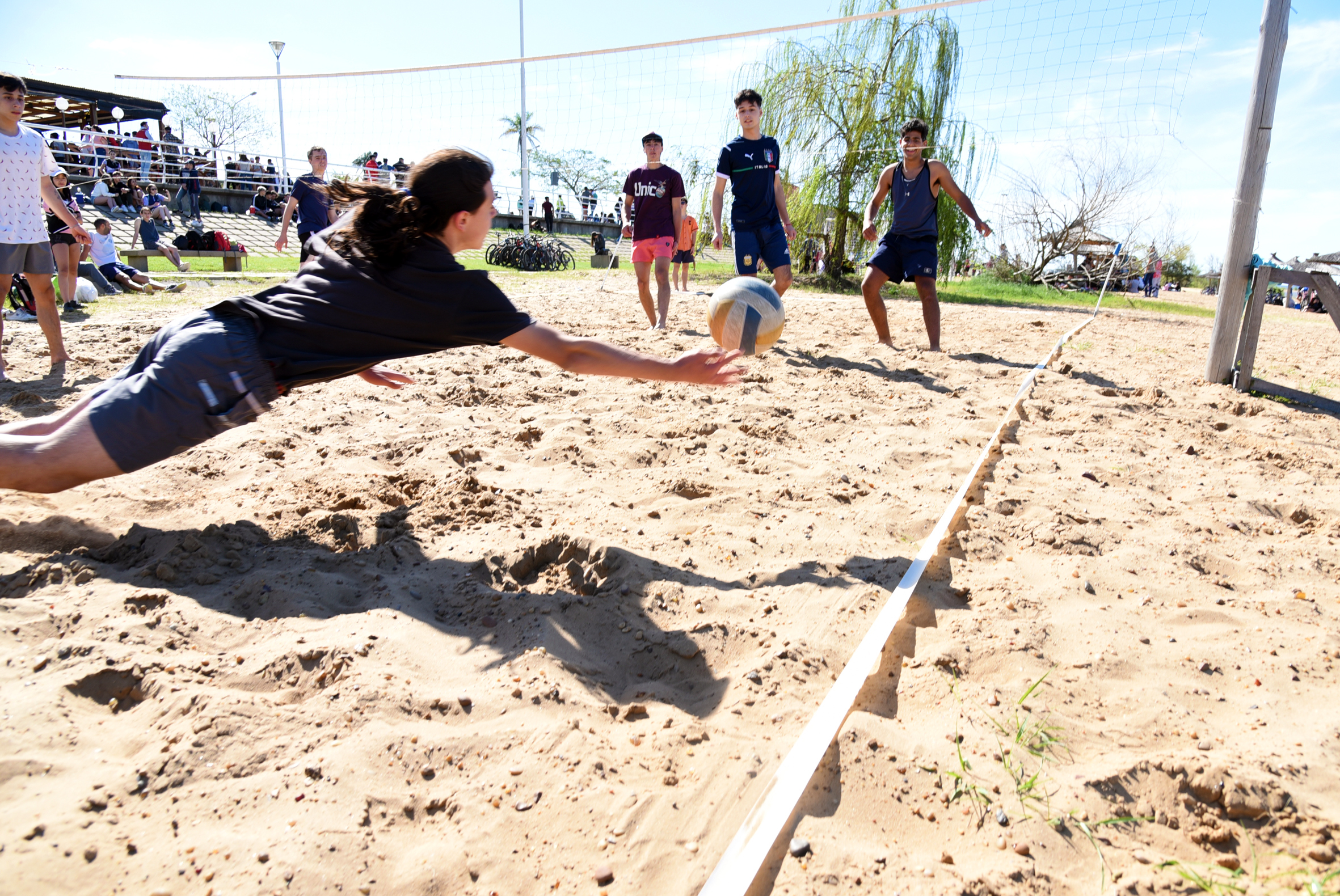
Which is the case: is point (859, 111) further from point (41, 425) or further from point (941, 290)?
point (41, 425)

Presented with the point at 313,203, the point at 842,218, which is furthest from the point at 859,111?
the point at 313,203

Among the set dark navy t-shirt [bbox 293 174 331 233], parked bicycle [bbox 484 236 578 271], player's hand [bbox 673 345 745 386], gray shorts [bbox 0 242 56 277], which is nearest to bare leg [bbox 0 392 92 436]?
player's hand [bbox 673 345 745 386]

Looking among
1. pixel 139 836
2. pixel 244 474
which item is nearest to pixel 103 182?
pixel 244 474

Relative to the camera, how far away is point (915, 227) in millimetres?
6305

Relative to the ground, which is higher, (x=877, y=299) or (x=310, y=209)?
(x=310, y=209)

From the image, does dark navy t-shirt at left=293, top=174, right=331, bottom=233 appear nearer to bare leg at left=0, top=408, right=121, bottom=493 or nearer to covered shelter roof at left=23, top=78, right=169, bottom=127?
bare leg at left=0, top=408, right=121, bottom=493

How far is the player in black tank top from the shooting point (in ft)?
20.5

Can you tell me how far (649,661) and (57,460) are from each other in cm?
189

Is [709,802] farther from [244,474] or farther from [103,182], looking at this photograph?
[103,182]

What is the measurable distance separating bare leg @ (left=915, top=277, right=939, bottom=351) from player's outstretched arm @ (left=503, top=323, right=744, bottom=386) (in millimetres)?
4303

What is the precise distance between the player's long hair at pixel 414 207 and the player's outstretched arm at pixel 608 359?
1.47 ft

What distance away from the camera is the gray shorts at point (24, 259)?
492cm

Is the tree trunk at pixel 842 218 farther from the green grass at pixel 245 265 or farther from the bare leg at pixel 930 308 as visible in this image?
the green grass at pixel 245 265

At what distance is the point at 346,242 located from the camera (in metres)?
2.60
